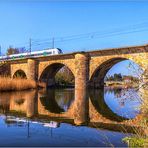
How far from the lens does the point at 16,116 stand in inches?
449

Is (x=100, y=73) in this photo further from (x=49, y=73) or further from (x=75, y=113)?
(x=75, y=113)

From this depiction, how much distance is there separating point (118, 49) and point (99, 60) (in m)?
3.24

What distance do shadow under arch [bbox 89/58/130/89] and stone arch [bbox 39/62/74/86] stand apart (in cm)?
636

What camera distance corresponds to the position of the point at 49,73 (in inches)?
1620

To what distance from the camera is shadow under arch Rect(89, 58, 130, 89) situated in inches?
1244

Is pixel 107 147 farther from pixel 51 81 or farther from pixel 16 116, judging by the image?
pixel 51 81

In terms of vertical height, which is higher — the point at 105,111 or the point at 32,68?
the point at 32,68

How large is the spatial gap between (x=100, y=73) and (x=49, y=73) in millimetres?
9205

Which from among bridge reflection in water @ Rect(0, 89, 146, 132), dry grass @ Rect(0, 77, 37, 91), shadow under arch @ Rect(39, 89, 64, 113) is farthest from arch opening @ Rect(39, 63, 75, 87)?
bridge reflection in water @ Rect(0, 89, 146, 132)

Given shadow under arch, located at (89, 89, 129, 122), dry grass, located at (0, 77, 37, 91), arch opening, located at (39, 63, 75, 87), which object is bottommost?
shadow under arch, located at (89, 89, 129, 122)

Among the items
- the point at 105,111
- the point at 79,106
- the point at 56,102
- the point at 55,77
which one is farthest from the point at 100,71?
the point at 105,111

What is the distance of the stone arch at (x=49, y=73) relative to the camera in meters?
39.0

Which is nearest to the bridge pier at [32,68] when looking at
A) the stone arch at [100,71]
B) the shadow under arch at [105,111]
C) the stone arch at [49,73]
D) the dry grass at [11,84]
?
the stone arch at [49,73]

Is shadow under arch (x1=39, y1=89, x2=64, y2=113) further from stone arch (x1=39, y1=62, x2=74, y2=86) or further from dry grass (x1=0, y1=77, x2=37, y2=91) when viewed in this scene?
stone arch (x1=39, y1=62, x2=74, y2=86)
